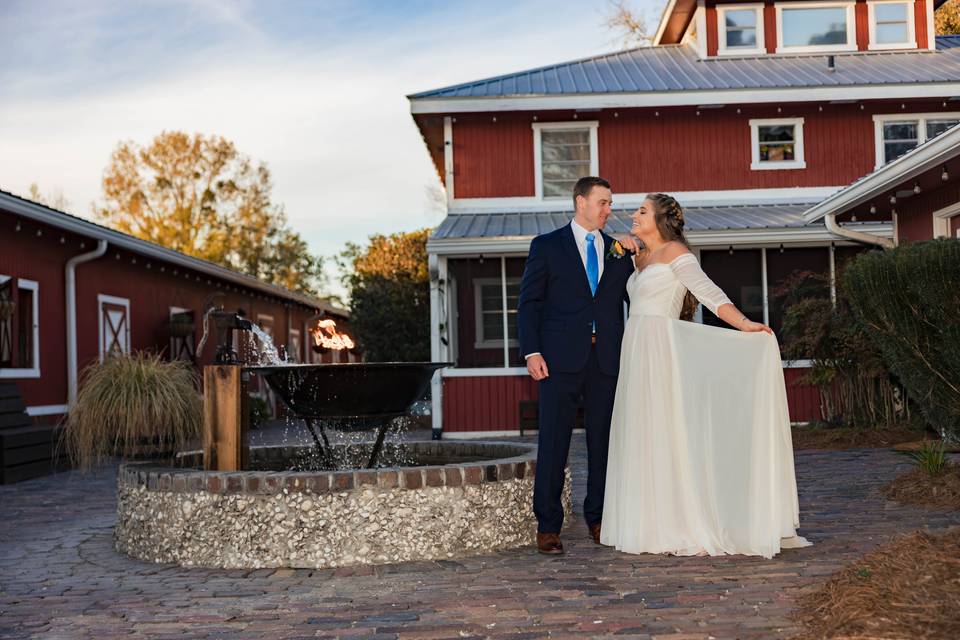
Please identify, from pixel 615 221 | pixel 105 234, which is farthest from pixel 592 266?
pixel 105 234

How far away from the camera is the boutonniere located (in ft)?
17.1

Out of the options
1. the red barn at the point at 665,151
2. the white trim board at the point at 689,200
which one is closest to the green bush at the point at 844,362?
the red barn at the point at 665,151

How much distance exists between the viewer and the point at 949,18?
2712 centimetres

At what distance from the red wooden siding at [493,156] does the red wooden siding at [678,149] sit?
2 cm

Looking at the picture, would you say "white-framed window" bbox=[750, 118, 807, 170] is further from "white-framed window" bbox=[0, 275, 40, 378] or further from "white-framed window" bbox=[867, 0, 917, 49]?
"white-framed window" bbox=[0, 275, 40, 378]

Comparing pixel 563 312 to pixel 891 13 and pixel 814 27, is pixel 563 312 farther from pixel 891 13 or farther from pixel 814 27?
pixel 891 13

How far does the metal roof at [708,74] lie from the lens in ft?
51.6

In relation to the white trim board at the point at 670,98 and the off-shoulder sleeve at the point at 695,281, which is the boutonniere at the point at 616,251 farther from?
the white trim board at the point at 670,98

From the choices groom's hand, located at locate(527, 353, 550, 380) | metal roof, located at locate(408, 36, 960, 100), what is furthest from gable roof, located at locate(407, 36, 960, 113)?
groom's hand, located at locate(527, 353, 550, 380)

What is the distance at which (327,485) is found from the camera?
5.15 metres

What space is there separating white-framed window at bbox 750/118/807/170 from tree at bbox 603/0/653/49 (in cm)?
1262

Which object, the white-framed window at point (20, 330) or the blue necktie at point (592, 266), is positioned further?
the white-framed window at point (20, 330)

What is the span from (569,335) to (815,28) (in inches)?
589

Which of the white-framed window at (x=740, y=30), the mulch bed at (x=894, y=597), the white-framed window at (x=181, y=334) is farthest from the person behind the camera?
the white-framed window at (x=740, y=30)
